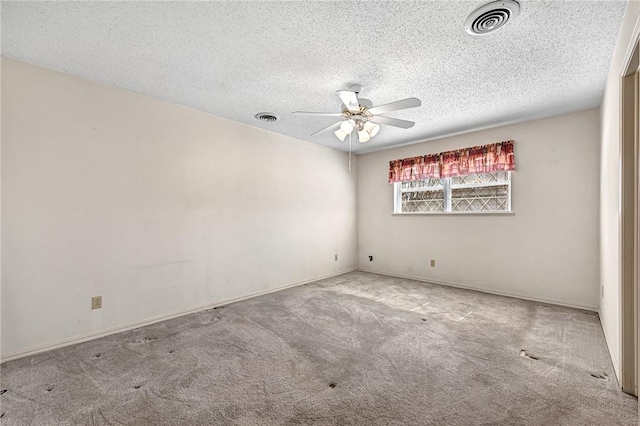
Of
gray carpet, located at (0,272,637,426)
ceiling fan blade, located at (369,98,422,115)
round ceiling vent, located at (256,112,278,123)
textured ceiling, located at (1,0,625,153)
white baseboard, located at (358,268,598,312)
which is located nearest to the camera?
gray carpet, located at (0,272,637,426)

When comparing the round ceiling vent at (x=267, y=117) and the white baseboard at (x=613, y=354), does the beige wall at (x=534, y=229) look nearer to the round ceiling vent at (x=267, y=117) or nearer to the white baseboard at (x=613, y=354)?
the white baseboard at (x=613, y=354)

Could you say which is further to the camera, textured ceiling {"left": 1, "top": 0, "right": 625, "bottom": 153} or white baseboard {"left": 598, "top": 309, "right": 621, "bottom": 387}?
white baseboard {"left": 598, "top": 309, "right": 621, "bottom": 387}

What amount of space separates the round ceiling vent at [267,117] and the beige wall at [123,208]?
0.37 metres

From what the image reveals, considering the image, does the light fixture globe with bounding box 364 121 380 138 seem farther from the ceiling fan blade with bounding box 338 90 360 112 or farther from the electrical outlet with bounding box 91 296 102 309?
the electrical outlet with bounding box 91 296 102 309

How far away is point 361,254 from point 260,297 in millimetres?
2433

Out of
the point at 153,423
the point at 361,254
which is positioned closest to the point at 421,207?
the point at 361,254

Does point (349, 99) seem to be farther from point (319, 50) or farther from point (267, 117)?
point (267, 117)

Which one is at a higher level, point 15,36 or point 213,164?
point 15,36

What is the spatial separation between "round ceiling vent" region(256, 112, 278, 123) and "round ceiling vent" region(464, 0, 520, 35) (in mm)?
2261

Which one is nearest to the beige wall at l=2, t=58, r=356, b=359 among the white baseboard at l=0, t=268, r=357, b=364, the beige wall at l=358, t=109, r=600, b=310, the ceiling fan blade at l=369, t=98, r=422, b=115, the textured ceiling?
the white baseboard at l=0, t=268, r=357, b=364

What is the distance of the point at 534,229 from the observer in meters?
3.73

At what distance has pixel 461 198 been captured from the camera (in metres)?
4.50

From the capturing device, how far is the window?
4.11 metres

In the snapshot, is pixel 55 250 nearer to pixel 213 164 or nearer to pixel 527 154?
pixel 213 164
